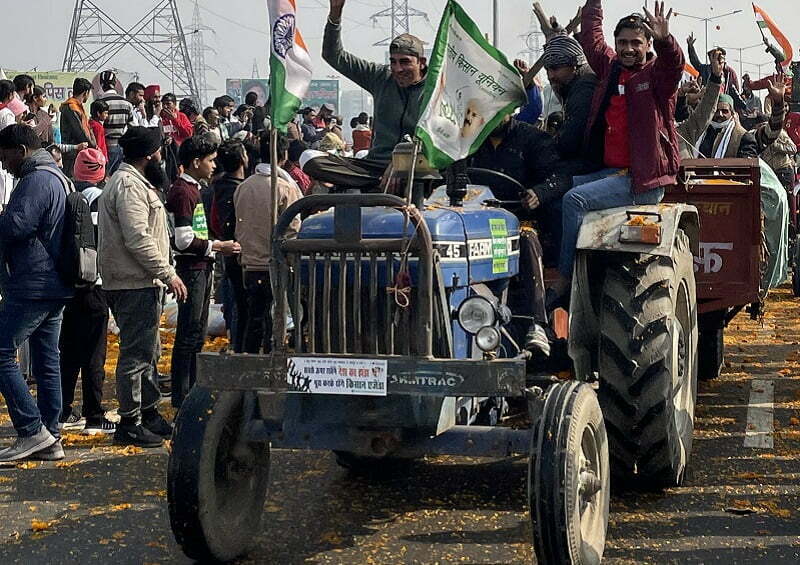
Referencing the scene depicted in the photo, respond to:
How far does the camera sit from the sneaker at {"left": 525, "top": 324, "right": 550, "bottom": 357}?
5.75 m

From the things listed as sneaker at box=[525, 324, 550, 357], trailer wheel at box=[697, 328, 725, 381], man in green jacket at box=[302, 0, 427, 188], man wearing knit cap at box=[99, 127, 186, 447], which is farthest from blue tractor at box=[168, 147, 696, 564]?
trailer wheel at box=[697, 328, 725, 381]

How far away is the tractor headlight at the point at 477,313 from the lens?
5.38 meters

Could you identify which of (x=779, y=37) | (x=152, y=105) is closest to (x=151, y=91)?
(x=152, y=105)

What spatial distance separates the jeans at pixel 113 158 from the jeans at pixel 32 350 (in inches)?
306

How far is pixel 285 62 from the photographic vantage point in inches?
246

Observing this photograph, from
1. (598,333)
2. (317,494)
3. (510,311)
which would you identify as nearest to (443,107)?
(510,311)

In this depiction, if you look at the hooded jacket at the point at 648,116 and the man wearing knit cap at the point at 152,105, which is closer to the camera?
the hooded jacket at the point at 648,116

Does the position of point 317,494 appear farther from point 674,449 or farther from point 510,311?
point 674,449

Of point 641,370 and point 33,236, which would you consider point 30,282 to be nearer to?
point 33,236

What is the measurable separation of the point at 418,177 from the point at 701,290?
330 centimetres

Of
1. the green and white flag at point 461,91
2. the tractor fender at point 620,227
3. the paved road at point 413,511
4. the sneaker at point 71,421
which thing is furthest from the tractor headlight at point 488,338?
the sneaker at point 71,421

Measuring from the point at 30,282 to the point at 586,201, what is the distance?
3494 millimetres

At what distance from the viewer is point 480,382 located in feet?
16.2

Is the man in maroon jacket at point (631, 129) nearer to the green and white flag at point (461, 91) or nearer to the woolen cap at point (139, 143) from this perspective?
the green and white flag at point (461, 91)
